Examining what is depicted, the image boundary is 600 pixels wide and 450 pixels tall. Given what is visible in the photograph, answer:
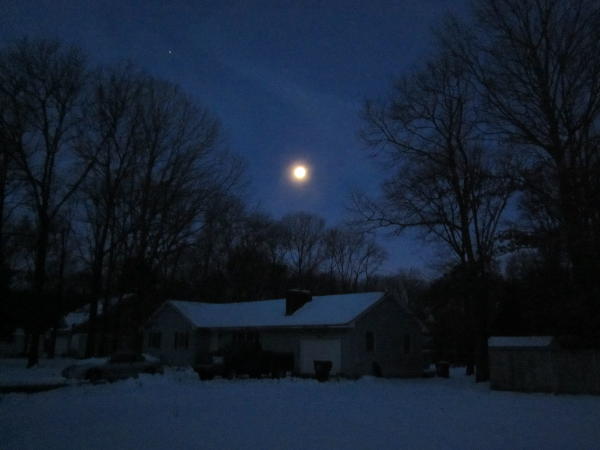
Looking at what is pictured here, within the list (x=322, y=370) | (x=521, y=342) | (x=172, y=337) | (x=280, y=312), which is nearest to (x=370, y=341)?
(x=322, y=370)

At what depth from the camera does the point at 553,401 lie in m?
16.4

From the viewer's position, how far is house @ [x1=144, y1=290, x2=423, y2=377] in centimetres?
2772

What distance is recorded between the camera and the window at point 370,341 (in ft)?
93.1

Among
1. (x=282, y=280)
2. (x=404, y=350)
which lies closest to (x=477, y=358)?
(x=404, y=350)

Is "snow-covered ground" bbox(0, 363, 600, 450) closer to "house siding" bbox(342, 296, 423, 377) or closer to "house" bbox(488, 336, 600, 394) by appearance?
"house" bbox(488, 336, 600, 394)

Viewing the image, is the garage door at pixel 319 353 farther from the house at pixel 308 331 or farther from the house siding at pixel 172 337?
the house siding at pixel 172 337

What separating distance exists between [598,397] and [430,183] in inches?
485

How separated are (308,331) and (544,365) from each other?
42.6ft

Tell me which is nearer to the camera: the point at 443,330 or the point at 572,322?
the point at 572,322

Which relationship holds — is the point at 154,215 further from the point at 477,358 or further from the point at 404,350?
the point at 477,358

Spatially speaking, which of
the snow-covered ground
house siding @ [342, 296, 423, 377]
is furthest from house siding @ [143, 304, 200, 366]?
the snow-covered ground

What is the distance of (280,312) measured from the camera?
32812 millimetres

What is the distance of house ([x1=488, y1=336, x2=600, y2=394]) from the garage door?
340 inches

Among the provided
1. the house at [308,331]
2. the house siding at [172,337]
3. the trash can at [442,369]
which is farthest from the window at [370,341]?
the house siding at [172,337]
